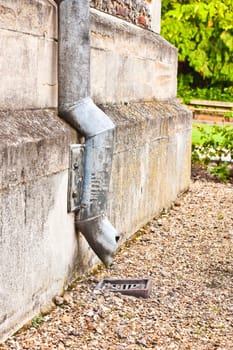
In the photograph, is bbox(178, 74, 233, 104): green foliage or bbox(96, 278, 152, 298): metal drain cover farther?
bbox(178, 74, 233, 104): green foliage

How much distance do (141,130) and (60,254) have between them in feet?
6.48

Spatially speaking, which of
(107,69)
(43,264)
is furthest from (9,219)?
(107,69)

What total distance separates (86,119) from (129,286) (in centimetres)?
97

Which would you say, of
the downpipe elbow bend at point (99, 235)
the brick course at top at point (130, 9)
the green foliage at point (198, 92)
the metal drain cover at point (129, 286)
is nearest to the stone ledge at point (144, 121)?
the brick course at top at point (130, 9)

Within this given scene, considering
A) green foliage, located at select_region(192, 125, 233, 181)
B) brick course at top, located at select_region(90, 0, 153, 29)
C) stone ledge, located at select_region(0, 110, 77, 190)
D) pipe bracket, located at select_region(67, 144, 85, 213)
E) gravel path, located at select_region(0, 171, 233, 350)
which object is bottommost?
gravel path, located at select_region(0, 171, 233, 350)

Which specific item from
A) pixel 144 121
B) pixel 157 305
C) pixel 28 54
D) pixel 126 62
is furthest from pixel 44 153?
pixel 144 121

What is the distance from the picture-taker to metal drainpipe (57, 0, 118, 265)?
4.33 meters

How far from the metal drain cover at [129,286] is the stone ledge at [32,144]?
2.49 feet

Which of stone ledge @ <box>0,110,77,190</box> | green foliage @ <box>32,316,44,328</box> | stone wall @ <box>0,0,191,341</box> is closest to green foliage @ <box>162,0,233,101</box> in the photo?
stone wall @ <box>0,0,191,341</box>

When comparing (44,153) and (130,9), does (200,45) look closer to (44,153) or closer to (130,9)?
(130,9)

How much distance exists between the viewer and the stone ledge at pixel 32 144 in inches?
138

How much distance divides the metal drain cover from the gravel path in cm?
5

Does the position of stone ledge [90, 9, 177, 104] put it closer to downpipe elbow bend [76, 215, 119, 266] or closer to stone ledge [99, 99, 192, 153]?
stone ledge [99, 99, 192, 153]

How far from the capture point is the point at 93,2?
5551 millimetres
